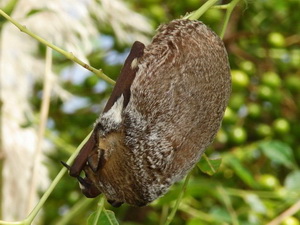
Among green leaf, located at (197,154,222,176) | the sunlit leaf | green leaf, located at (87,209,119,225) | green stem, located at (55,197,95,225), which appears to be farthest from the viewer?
the sunlit leaf

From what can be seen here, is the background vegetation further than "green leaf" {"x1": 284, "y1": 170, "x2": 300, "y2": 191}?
Yes

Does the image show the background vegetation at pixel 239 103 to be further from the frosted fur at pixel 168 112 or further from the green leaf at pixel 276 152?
the frosted fur at pixel 168 112

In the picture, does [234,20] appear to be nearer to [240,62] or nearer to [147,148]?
[240,62]

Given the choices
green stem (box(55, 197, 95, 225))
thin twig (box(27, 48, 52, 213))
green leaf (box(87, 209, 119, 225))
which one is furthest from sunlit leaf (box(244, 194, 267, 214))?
green leaf (box(87, 209, 119, 225))

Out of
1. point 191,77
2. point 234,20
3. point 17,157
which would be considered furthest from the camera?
point 234,20

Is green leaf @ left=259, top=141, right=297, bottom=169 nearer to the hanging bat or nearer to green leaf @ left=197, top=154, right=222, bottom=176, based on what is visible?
green leaf @ left=197, top=154, right=222, bottom=176

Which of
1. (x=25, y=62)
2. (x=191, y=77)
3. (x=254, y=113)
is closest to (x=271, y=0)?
(x=254, y=113)

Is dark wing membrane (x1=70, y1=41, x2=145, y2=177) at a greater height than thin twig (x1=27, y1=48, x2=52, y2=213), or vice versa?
dark wing membrane (x1=70, y1=41, x2=145, y2=177)

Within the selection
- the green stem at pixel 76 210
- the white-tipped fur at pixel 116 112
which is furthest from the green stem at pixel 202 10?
the green stem at pixel 76 210
